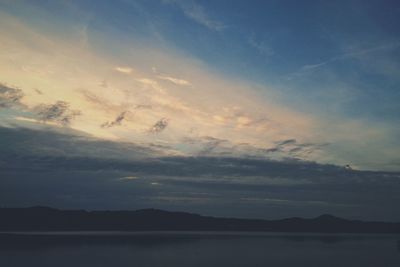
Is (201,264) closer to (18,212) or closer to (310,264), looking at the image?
(310,264)

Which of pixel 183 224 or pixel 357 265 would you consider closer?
pixel 357 265

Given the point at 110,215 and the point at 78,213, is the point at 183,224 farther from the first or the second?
the point at 78,213

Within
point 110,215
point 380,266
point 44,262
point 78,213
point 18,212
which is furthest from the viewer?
point 110,215

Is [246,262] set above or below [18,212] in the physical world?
below

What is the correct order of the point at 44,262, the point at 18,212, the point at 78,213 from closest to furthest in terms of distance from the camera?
the point at 44,262, the point at 18,212, the point at 78,213

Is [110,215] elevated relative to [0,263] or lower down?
elevated

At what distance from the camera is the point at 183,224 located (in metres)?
190

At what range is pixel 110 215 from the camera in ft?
587

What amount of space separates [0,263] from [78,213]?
13224 cm

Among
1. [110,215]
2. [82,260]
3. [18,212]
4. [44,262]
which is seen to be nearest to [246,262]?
[82,260]

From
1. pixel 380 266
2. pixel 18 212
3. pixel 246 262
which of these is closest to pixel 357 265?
pixel 380 266

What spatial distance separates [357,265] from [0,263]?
1292 inches

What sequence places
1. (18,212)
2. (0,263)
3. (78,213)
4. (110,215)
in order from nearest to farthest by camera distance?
(0,263) < (18,212) < (78,213) < (110,215)

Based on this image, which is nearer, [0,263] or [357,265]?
[0,263]
